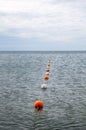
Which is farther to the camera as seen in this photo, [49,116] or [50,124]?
[49,116]

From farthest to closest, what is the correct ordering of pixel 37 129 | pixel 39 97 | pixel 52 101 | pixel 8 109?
pixel 39 97 < pixel 52 101 < pixel 8 109 < pixel 37 129

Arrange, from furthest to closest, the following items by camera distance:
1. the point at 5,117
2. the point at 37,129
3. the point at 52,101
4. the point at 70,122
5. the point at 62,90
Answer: the point at 62,90 → the point at 52,101 → the point at 5,117 → the point at 70,122 → the point at 37,129

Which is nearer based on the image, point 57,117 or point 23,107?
point 57,117

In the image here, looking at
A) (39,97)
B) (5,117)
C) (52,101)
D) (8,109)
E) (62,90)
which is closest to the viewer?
(5,117)

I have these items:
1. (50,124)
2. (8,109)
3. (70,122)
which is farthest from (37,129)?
(8,109)

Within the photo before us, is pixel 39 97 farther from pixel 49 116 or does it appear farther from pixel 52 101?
pixel 49 116

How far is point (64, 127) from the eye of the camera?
914 inches

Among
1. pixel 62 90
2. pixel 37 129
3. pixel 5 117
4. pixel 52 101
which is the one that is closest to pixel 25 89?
pixel 62 90

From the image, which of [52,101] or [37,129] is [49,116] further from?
[52,101]

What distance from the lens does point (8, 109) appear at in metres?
29.1

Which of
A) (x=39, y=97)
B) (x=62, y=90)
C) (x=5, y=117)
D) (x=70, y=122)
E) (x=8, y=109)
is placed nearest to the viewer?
(x=70, y=122)

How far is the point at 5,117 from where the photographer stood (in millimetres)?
26141

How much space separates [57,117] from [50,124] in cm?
198

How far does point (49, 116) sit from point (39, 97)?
29.2 feet
